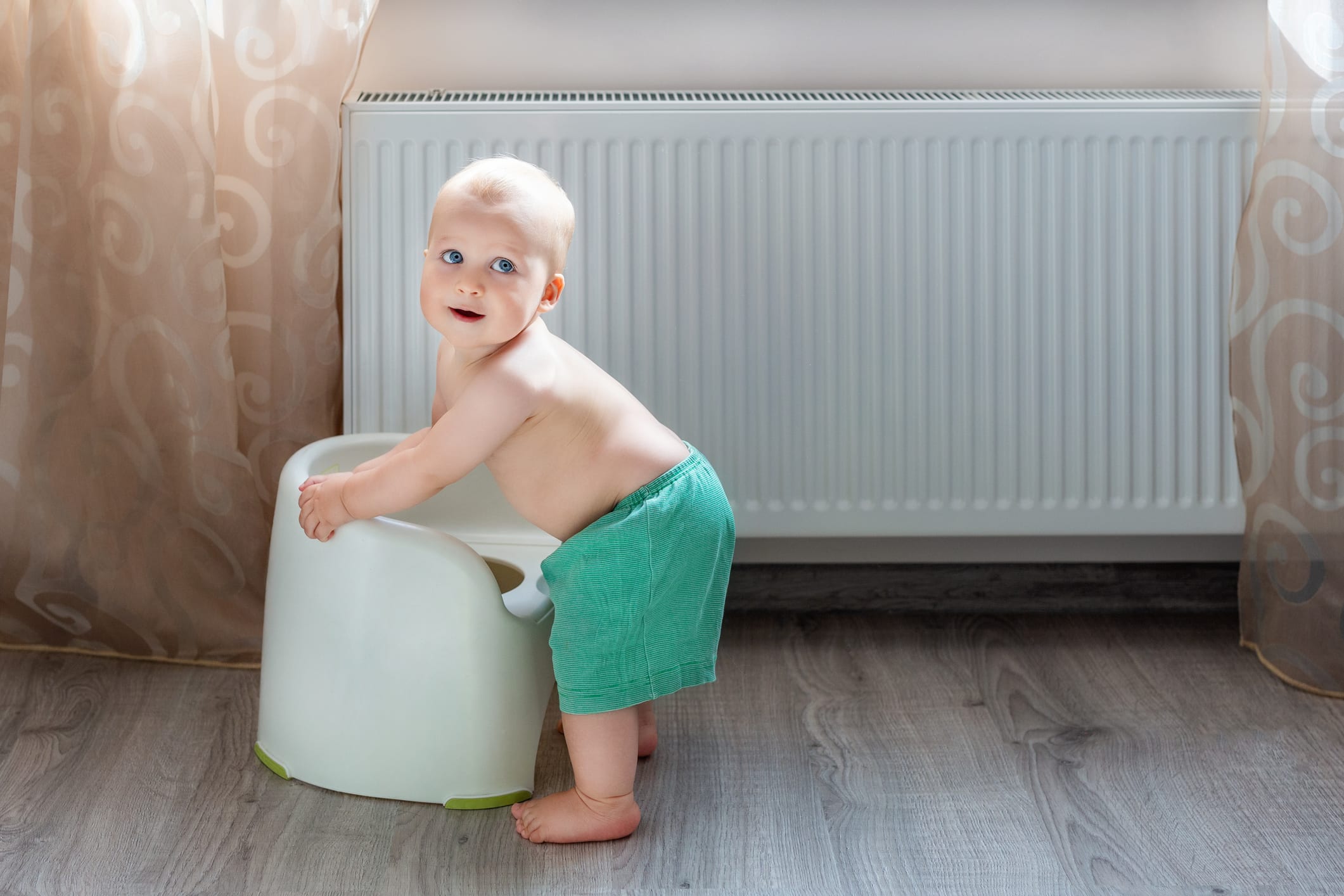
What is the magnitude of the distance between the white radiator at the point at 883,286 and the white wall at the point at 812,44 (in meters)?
0.08

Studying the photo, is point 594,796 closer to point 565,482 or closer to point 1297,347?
point 565,482

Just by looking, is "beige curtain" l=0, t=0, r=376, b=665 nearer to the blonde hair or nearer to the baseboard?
the blonde hair

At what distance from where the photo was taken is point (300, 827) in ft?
3.40

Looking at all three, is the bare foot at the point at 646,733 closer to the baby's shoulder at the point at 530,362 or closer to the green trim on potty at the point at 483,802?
the green trim on potty at the point at 483,802

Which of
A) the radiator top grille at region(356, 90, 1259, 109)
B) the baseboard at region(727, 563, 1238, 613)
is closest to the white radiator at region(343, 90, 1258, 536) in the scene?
the radiator top grille at region(356, 90, 1259, 109)

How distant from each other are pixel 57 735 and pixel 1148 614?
1356 millimetres

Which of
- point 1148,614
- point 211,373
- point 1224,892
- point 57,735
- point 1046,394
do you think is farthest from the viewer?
point 1148,614

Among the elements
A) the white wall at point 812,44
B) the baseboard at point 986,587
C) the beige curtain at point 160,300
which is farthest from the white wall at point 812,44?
the baseboard at point 986,587

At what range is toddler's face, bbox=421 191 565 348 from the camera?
3.21 feet

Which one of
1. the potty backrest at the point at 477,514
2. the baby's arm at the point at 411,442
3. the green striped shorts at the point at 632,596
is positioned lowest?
the potty backrest at the point at 477,514

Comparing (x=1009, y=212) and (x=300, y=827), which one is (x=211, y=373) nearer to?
(x=300, y=827)

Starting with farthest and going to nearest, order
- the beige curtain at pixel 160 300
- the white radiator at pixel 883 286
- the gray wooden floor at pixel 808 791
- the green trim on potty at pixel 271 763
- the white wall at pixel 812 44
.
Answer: the white wall at pixel 812 44
the white radiator at pixel 883 286
the beige curtain at pixel 160 300
the green trim on potty at pixel 271 763
the gray wooden floor at pixel 808 791

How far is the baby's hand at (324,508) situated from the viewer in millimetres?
1026

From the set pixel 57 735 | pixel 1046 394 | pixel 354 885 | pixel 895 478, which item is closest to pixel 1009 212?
pixel 1046 394
